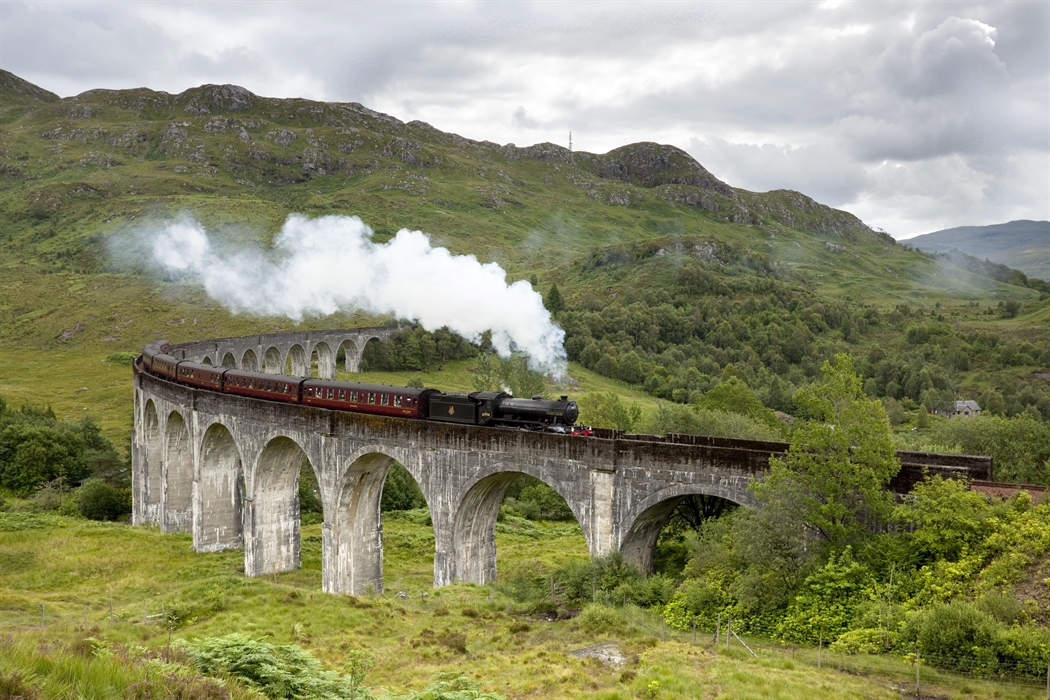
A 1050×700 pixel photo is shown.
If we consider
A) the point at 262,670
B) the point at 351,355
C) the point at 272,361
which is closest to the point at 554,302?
the point at 351,355

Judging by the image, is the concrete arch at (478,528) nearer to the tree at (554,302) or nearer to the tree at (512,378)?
the tree at (512,378)

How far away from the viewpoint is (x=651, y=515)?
3055cm

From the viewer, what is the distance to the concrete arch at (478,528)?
3375 cm

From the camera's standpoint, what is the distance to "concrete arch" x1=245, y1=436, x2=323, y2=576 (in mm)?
41781

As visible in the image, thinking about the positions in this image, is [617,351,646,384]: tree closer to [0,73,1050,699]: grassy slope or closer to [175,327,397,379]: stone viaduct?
[0,73,1050,699]: grassy slope

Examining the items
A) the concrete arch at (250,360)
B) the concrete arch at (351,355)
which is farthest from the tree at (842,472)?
the concrete arch at (351,355)

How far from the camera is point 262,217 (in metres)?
164

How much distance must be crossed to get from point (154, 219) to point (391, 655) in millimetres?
158272

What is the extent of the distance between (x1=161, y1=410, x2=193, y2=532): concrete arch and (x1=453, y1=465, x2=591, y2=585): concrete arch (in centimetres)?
2588

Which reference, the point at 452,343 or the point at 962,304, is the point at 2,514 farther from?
the point at 962,304

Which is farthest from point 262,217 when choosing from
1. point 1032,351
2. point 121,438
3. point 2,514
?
point 1032,351

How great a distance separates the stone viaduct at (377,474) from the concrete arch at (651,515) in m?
0.06

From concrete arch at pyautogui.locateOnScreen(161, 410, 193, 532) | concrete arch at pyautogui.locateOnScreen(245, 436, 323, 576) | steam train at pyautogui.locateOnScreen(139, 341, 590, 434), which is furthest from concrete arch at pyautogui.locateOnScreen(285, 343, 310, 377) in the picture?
concrete arch at pyautogui.locateOnScreen(245, 436, 323, 576)

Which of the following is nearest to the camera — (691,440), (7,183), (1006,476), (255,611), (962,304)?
(255,611)
